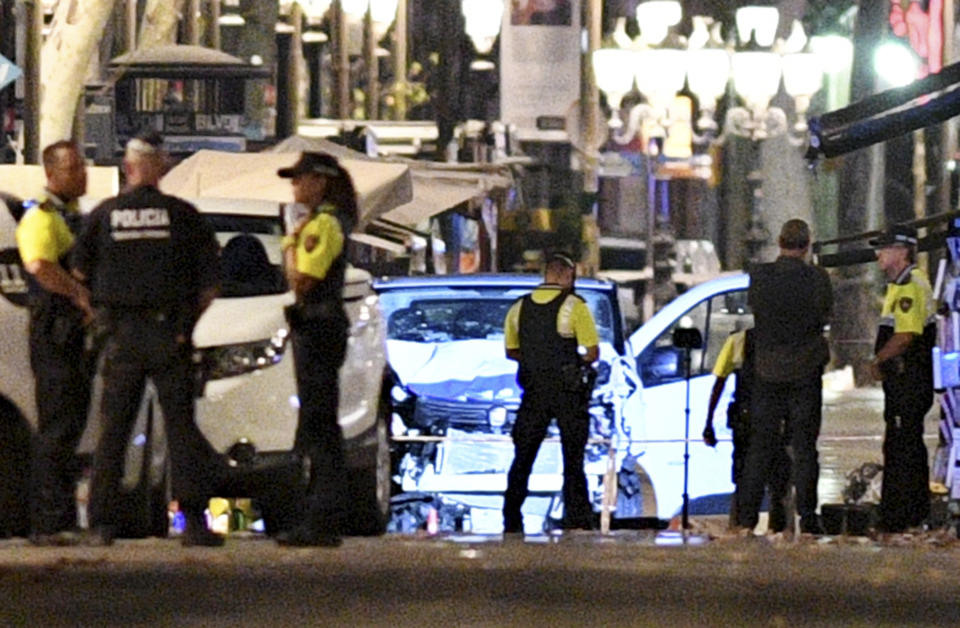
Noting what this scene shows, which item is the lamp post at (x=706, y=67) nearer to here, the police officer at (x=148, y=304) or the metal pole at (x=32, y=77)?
the metal pole at (x=32, y=77)

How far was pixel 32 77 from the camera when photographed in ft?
71.3

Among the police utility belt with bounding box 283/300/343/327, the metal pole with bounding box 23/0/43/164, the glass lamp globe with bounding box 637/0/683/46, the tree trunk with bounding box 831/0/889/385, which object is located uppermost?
the glass lamp globe with bounding box 637/0/683/46

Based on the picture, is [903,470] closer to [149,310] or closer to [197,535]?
[197,535]

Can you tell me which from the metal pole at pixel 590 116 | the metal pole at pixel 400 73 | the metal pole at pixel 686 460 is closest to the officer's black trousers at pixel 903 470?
the metal pole at pixel 686 460

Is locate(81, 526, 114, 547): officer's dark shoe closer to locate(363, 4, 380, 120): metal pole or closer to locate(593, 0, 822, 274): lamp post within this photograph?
locate(593, 0, 822, 274): lamp post

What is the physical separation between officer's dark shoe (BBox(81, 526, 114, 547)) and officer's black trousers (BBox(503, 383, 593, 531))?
15.1 ft

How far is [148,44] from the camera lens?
101ft

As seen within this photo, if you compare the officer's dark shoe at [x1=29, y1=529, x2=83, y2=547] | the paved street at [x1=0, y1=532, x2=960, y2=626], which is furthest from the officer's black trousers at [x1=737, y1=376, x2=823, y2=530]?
the officer's dark shoe at [x1=29, y1=529, x2=83, y2=547]

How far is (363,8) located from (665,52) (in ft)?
17.4

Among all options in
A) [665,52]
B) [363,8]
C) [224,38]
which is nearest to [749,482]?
[363,8]

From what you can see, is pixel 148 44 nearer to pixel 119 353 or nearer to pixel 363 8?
pixel 363 8

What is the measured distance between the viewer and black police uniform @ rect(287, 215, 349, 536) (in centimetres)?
1123

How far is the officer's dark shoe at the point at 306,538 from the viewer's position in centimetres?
1141

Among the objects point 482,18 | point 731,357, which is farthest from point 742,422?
point 482,18
